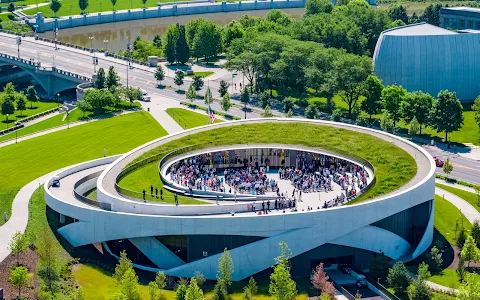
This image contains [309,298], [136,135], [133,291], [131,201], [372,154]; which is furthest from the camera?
[136,135]

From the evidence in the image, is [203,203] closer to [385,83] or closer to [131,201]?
[131,201]

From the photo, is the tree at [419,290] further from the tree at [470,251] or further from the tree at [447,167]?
the tree at [447,167]

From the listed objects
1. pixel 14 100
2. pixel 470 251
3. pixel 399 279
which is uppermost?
pixel 470 251

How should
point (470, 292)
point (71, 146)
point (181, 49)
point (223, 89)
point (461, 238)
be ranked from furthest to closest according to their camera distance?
1. point (181, 49)
2. point (223, 89)
3. point (71, 146)
4. point (461, 238)
5. point (470, 292)

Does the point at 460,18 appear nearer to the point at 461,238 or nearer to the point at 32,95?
the point at 32,95

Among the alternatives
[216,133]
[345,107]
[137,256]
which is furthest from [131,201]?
[345,107]

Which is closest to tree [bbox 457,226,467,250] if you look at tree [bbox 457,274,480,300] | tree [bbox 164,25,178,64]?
tree [bbox 457,274,480,300]

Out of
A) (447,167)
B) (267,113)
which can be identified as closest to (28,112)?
(267,113)
